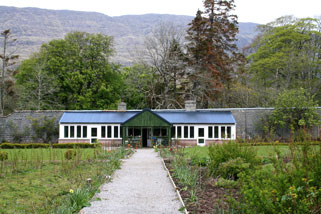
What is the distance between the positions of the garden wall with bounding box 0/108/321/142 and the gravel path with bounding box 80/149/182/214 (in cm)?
2098

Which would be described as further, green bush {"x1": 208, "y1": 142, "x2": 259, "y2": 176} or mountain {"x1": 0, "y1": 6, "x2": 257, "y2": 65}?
mountain {"x1": 0, "y1": 6, "x2": 257, "y2": 65}

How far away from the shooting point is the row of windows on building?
31656mm

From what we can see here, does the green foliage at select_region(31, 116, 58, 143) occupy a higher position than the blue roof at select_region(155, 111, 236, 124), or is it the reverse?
the blue roof at select_region(155, 111, 236, 124)

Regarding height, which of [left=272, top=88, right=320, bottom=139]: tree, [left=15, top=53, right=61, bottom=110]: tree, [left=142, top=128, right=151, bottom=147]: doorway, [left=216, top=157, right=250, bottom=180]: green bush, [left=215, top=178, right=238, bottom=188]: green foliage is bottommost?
[left=142, top=128, right=151, bottom=147]: doorway

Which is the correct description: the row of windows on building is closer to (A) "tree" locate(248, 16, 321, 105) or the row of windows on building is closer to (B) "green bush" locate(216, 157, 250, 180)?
(A) "tree" locate(248, 16, 321, 105)

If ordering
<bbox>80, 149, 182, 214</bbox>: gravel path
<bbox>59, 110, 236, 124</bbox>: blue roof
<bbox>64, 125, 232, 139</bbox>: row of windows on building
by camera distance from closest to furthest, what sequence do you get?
<bbox>80, 149, 182, 214</bbox>: gravel path
<bbox>64, 125, 232, 139</bbox>: row of windows on building
<bbox>59, 110, 236, 124</bbox>: blue roof

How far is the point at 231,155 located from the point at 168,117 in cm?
2128

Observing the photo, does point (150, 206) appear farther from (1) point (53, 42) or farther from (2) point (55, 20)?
(2) point (55, 20)

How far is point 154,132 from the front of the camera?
3172cm

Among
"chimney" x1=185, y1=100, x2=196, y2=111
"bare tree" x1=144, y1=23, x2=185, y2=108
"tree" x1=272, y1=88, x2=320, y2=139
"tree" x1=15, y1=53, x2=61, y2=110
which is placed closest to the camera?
"tree" x1=272, y1=88, x2=320, y2=139

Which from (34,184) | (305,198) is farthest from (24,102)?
(305,198)

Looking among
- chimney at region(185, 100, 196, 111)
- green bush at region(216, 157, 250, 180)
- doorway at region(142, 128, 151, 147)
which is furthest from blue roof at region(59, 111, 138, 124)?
green bush at region(216, 157, 250, 180)

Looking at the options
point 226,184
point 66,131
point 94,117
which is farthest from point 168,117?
point 226,184

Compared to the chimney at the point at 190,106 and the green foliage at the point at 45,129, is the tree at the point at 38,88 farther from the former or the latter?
the chimney at the point at 190,106
